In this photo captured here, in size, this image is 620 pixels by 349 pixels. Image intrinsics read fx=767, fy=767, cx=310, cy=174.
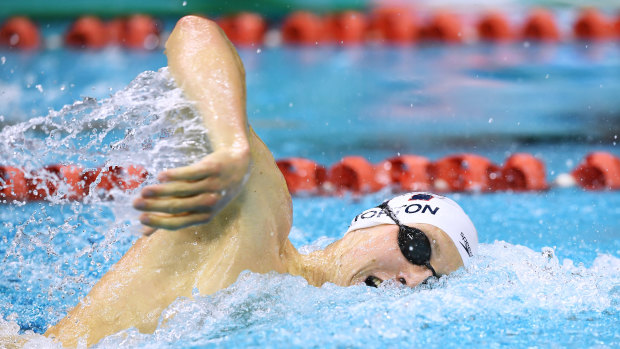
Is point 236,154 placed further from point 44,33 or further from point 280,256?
point 44,33

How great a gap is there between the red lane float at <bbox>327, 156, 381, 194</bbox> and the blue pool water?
108 millimetres

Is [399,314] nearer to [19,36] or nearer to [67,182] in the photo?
[67,182]

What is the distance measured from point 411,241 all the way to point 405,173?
6.77ft

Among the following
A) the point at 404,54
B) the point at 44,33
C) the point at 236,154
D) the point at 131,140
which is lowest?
the point at 44,33

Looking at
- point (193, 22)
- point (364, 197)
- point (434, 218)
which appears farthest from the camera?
point (364, 197)

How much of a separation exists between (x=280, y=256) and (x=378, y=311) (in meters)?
0.26

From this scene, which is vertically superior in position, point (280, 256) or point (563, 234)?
point (280, 256)

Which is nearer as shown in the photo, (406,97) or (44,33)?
(406,97)

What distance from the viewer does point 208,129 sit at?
1.47 metres

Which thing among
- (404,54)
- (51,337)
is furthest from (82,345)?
(404,54)

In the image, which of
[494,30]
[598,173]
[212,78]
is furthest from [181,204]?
[494,30]

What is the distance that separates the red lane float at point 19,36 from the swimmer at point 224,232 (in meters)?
4.89

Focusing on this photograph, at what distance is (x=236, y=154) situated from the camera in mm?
1375

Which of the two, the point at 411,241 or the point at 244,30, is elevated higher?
the point at 411,241
